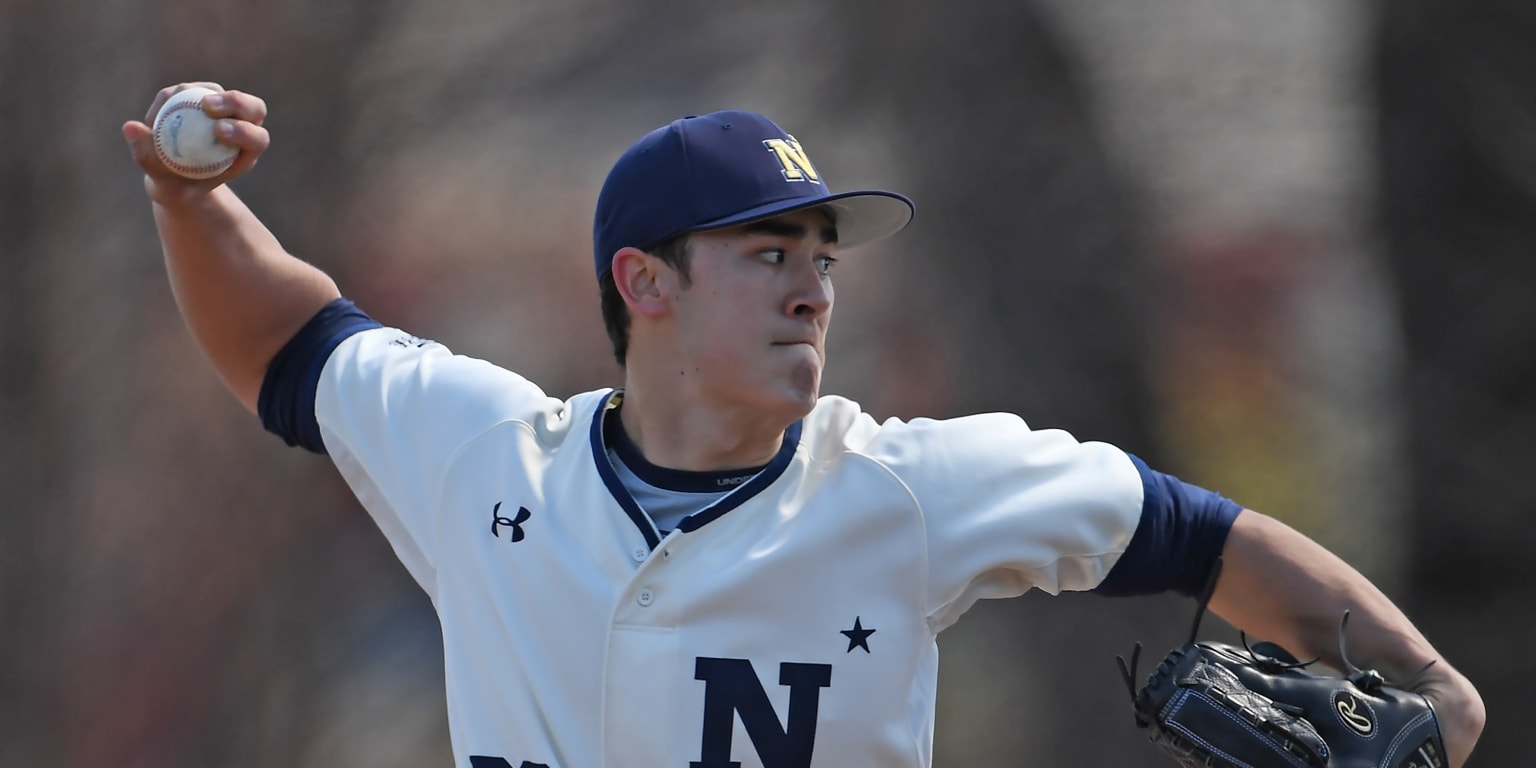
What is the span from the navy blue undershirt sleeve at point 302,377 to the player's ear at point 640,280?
56 centimetres

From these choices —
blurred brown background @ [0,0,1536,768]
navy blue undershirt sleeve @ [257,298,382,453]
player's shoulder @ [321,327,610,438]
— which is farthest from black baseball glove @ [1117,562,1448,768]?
blurred brown background @ [0,0,1536,768]

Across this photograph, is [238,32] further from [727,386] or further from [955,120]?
[727,386]

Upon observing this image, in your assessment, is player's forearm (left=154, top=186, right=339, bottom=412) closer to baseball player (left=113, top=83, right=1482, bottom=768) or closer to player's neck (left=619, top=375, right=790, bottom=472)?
baseball player (left=113, top=83, right=1482, bottom=768)

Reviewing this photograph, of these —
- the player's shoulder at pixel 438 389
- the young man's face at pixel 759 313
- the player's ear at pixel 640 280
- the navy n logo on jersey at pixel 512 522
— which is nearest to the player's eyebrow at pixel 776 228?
the young man's face at pixel 759 313

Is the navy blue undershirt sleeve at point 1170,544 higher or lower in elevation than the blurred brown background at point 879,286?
lower

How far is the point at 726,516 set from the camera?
217 cm

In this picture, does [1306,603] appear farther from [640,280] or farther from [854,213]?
[640,280]

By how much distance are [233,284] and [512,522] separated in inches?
28.0

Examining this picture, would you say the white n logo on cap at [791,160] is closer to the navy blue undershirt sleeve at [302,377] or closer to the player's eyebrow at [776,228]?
the player's eyebrow at [776,228]

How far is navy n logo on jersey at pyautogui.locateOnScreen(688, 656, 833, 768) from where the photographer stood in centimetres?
203

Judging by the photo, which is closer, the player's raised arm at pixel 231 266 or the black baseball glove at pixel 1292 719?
the black baseball glove at pixel 1292 719

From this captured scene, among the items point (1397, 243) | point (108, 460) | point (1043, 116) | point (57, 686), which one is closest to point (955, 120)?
point (1043, 116)

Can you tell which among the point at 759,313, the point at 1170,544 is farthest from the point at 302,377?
the point at 1170,544

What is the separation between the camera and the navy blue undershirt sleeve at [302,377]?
98.9 inches
